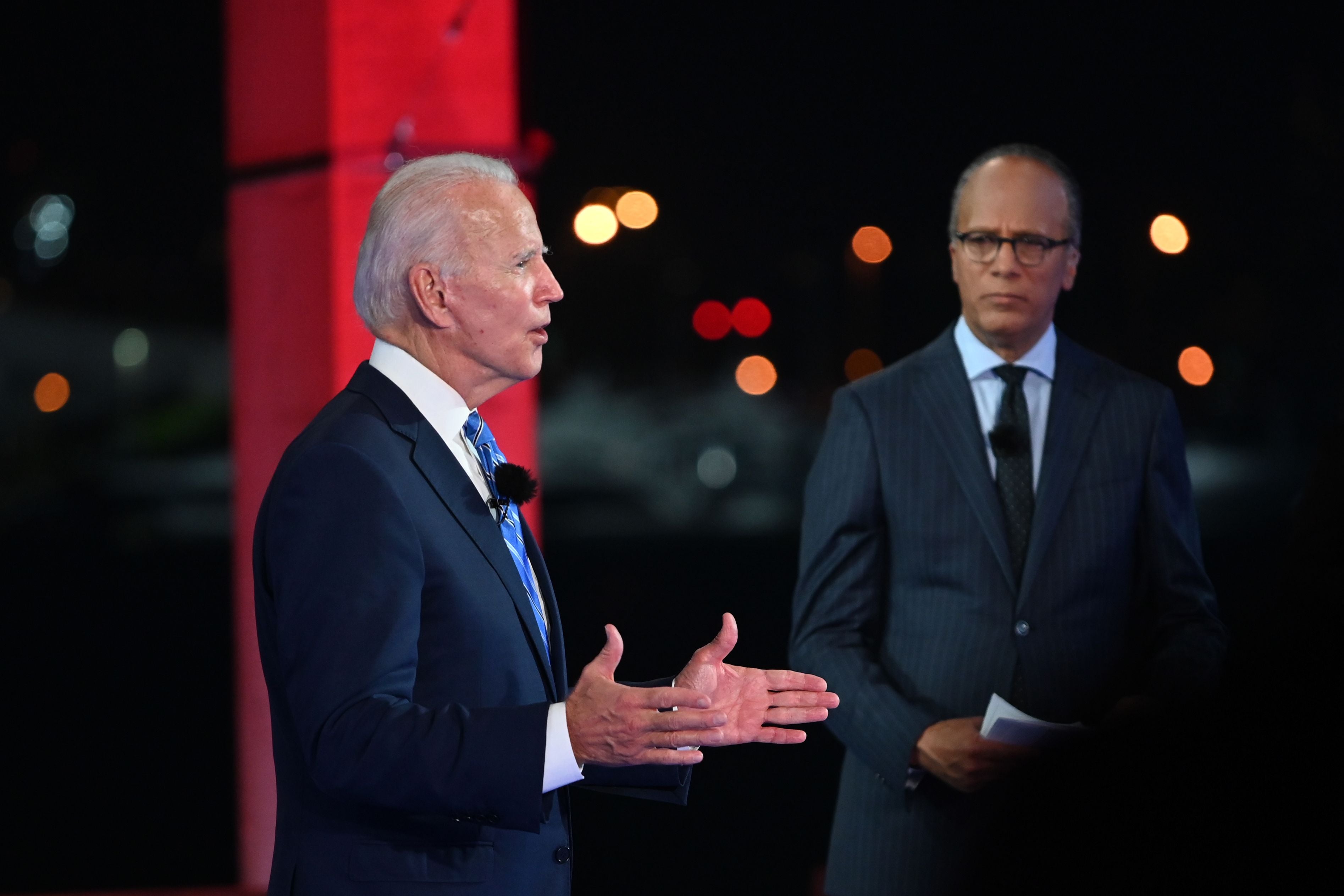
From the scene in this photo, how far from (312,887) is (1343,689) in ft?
4.83

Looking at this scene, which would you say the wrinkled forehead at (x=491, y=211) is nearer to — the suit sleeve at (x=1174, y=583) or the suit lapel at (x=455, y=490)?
the suit lapel at (x=455, y=490)

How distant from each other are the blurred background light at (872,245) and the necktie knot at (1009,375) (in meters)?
29.6

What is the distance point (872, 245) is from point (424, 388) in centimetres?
3230

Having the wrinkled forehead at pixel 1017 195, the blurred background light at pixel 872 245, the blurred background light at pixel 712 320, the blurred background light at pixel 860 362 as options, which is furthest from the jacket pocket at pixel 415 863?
the blurred background light at pixel 712 320

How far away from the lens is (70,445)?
124 feet

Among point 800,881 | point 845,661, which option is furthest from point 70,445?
point 845,661

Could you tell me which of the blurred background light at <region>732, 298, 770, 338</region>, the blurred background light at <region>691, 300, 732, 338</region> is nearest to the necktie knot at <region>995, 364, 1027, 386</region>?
the blurred background light at <region>691, 300, 732, 338</region>

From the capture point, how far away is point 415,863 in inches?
71.9

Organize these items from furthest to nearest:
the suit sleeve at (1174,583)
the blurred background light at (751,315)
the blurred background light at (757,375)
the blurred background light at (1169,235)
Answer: the blurred background light at (757,375), the blurred background light at (751,315), the blurred background light at (1169,235), the suit sleeve at (1174,583)

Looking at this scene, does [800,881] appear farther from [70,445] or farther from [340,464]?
[70,445]

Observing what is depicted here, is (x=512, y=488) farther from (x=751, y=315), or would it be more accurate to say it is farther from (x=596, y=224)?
(x=751, y=315)

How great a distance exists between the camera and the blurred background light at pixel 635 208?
5340 millimetres

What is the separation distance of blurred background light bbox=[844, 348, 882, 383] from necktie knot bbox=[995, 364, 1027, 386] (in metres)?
31.8

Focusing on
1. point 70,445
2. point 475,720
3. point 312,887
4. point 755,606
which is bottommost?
point 70,445
